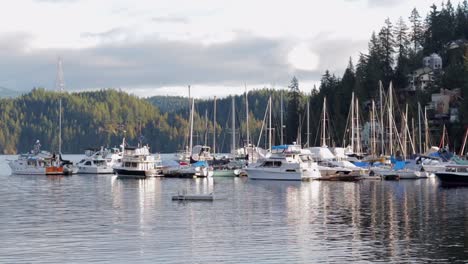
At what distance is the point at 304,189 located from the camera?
340 feet

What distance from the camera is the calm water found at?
48.9 metres

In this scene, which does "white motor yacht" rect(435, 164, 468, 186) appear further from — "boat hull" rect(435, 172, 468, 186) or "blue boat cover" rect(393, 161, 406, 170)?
"blue boat cover" rect(393, 161, 406, 170)

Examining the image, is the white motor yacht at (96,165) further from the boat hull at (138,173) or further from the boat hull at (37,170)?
the boat hull at (138,173)

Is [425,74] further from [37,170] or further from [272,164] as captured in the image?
[37,170]

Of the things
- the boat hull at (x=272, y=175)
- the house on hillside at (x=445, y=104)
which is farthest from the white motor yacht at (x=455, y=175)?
the house on hillside at (x=445, y=104)

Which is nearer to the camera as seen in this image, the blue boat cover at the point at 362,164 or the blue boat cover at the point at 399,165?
the blue boat cover at the point at 399,165

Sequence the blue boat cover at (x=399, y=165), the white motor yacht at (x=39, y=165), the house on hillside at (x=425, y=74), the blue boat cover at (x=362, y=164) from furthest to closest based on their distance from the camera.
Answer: the house on hillside at (x=425, y=74) < the white motor yacht at (x=39, y=165) < the blue boat cover at (x=362, y=164) < the blue boat cover at (x=399, y=165)

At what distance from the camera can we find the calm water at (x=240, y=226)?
48.9 m

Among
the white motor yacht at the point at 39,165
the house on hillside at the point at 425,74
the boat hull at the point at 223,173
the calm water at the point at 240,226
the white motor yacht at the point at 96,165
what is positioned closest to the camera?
the calm water at the point at 240,226

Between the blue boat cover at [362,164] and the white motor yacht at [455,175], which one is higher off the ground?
the blue boat cover at [362,164]

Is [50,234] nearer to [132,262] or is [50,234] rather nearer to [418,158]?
[132,262]

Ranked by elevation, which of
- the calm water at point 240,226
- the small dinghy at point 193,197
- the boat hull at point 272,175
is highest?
the boat hull at point 272,175

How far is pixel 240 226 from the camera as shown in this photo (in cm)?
6225

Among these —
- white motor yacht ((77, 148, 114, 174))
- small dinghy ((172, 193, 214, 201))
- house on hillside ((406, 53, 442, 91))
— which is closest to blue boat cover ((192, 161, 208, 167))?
white motor yacht ((77, 148, 114, 174))
